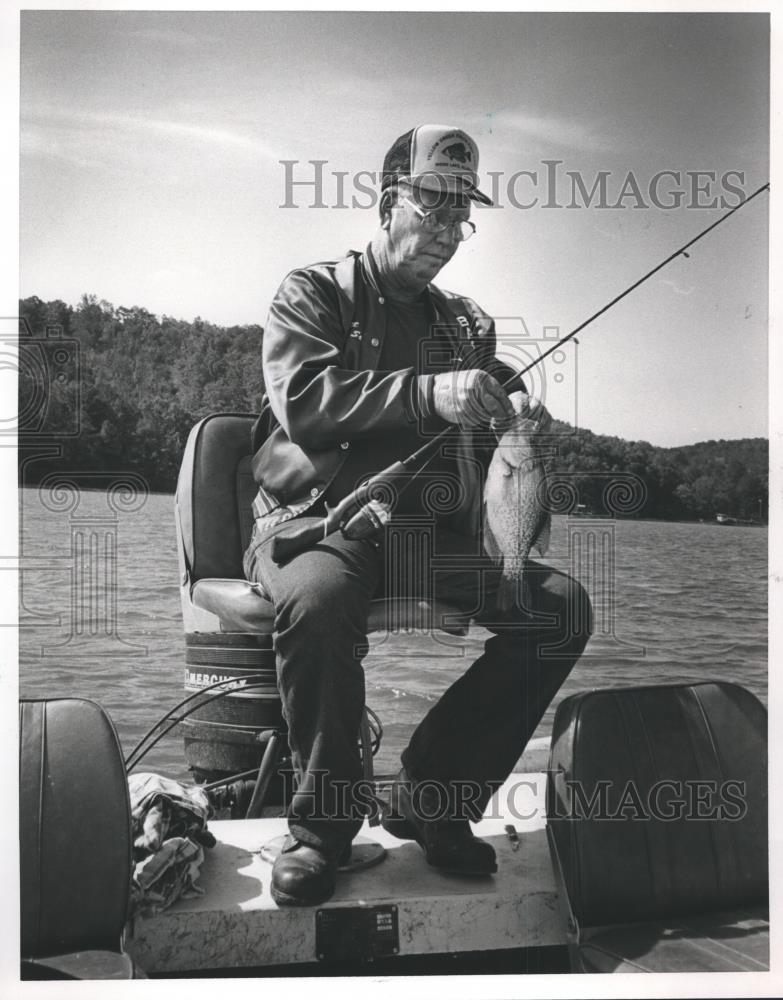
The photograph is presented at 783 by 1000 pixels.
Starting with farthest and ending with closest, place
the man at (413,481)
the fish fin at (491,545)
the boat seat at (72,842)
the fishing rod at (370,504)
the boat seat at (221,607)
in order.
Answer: the boat seat at (221,607)
the fish fin at (491,545)
the fishing rod at (370,504)
the man at (413,481)
the boat seat at (72,842)

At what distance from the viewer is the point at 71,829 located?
271 centimetres

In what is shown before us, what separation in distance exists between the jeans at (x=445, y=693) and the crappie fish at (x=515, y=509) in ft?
0.15

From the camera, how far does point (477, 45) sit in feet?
10.5

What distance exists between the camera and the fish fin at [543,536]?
313 centimetres

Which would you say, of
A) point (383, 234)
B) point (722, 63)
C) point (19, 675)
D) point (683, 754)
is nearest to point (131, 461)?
point (19, 675)

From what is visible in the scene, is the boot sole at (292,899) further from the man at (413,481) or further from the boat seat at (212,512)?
the boat seat at (212,512)

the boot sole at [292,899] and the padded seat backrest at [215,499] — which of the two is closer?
the boot sole at [292,899]

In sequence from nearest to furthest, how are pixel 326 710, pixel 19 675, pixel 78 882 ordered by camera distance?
1. pixel 78 882
2. pixel 326 710
3. pixel 19 675

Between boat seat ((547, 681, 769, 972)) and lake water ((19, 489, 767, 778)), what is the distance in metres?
0.29

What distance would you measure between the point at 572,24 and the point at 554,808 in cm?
228

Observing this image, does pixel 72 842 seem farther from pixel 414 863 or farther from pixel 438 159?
pixel 438 159

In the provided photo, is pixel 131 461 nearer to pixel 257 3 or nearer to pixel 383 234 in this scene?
pixel 383 234

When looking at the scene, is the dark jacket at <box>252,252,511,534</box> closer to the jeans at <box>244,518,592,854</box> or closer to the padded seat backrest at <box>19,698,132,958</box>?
the jeans at <box>244,518,592,854</box>

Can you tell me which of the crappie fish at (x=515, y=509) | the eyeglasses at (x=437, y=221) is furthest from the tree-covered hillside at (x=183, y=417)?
the eyeglasses at (x=437, y=221)
